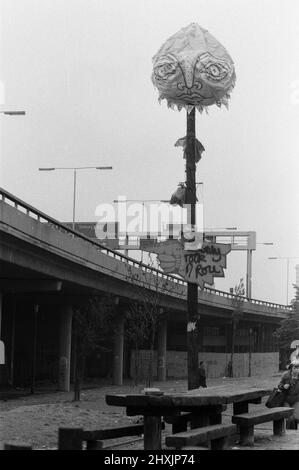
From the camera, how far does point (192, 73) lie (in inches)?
672

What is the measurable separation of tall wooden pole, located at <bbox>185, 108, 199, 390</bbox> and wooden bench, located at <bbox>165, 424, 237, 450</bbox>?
22.4 ft

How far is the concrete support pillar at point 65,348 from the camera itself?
42531 millimetres

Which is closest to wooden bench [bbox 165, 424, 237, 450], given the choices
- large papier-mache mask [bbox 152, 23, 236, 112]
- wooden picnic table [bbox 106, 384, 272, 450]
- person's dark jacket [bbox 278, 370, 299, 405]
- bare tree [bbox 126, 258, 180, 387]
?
wooden picnic table [bbox 106, 384, 272, 450]

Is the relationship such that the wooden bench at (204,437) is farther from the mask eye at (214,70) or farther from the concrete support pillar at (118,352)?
the concrete support pillar at (118,352)

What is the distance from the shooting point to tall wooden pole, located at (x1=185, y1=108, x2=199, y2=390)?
17.9 m

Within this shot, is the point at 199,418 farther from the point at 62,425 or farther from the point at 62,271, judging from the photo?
the point at 62,271

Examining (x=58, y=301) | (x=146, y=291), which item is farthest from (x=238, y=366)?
(x=146, y=291)

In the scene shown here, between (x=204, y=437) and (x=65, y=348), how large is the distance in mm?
34438

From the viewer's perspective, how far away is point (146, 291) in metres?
37.5

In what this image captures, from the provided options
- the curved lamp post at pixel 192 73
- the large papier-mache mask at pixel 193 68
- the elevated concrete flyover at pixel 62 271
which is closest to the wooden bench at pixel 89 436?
the curved lamp post at pixel 192 73

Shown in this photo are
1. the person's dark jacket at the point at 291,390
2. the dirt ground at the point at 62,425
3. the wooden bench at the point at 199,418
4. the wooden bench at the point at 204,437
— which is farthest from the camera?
the person's dark jacket at the point at 291,390

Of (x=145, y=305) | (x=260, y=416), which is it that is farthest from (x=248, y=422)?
(x=145, y=305)

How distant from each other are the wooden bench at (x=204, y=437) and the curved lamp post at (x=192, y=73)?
7.08m
